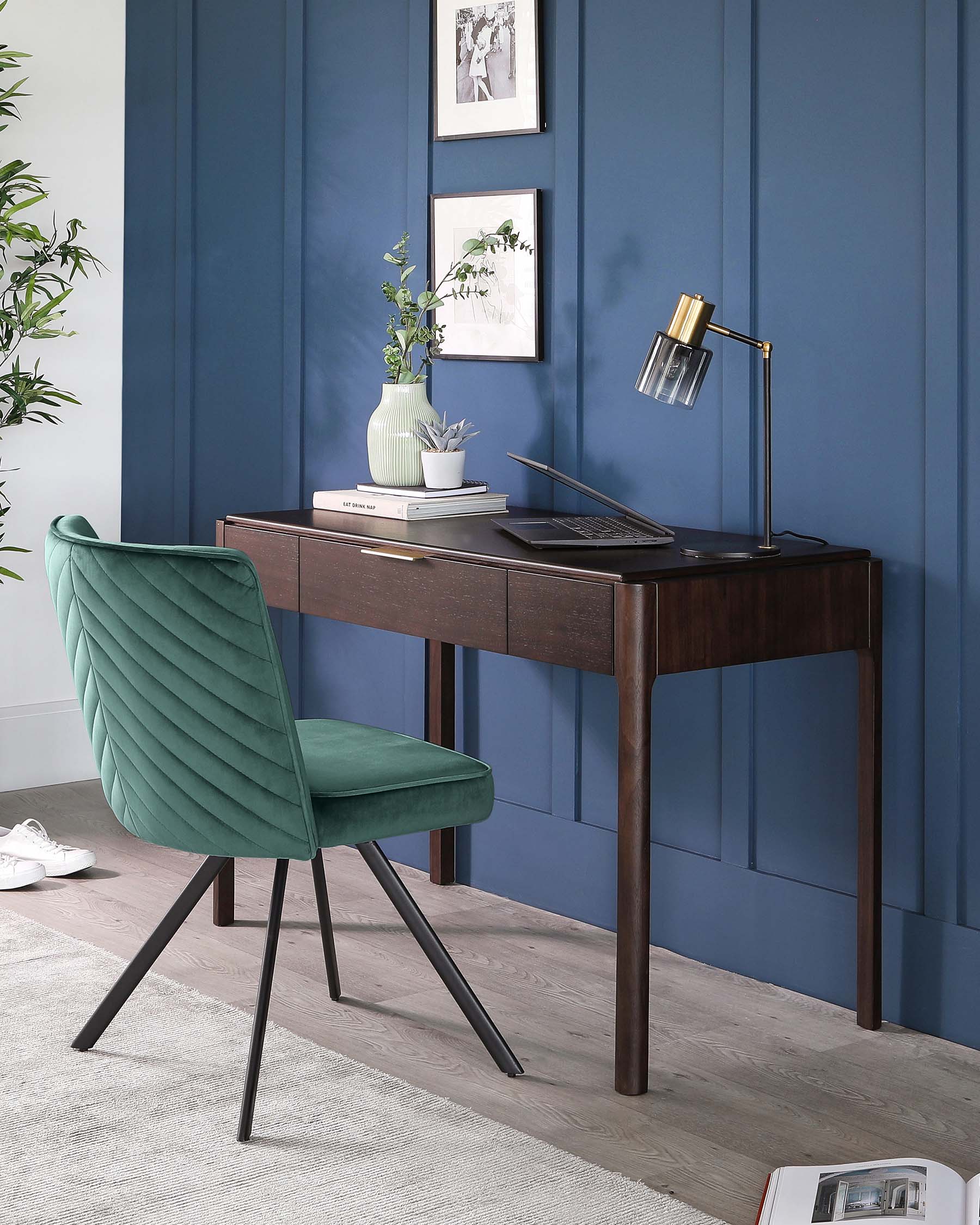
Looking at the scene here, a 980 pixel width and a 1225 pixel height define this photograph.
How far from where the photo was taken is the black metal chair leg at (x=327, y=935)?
2.51m

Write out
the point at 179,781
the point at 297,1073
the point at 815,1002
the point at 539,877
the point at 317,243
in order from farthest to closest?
the point at 317,243
the point at 539,877
the point at 815,1002
the point at 297,1073
the point at 179,781

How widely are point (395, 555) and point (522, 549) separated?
0.24 metres

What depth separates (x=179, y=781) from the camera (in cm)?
209

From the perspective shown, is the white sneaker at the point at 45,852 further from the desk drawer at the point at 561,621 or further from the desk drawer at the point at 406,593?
the desk drawer at the point at 561,621

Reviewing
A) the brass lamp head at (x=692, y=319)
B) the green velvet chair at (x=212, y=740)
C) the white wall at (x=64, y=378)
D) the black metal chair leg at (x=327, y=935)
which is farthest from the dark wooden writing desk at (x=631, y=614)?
the white wall at (x=64, y=378)

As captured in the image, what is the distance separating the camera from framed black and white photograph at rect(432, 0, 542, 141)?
9.75 ft

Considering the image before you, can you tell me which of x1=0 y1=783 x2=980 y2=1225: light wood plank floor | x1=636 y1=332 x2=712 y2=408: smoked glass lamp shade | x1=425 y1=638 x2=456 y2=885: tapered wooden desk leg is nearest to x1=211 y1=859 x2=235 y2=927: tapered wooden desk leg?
x1=0 y1=783 x2=980 y2=1225: light wood plank floor

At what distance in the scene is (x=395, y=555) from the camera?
8.28ft

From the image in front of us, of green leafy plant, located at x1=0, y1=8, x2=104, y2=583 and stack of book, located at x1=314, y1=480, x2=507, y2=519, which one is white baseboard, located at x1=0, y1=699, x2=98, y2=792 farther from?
stack of book, located at x1=314, y1=480, x2=507, y2=519

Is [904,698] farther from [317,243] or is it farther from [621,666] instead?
[317,243]

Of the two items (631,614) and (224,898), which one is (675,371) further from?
(224,898)

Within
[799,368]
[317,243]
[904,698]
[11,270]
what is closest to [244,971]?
[904,698]


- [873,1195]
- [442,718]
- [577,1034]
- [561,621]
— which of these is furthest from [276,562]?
[873,1195]

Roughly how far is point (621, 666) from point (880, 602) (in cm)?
52
